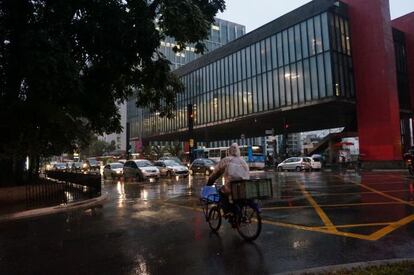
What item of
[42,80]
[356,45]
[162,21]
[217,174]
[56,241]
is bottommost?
[56,241]

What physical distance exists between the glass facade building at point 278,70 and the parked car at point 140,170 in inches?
814

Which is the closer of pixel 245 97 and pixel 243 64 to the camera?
pixel 245 97

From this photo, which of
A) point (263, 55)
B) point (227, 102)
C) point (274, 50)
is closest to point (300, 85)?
point (274, 50)

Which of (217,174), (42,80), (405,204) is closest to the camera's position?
(217,174)

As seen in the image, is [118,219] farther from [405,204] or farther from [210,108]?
[210,108]

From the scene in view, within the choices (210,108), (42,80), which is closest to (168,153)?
(210,108)

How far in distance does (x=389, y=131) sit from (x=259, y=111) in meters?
17.1

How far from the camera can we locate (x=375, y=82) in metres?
38.1

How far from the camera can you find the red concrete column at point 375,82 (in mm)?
36562

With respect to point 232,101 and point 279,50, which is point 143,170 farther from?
point 232,101

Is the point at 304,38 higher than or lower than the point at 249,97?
higher

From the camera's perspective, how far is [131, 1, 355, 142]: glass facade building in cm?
3981

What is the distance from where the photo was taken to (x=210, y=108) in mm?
59969

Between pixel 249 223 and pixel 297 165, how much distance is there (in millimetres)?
33413
